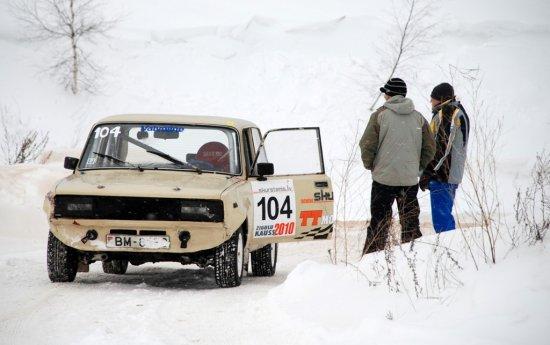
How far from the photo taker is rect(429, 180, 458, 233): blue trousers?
7.81m

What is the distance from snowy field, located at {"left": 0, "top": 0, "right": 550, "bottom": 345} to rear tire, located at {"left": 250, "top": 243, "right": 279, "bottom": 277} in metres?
0.30

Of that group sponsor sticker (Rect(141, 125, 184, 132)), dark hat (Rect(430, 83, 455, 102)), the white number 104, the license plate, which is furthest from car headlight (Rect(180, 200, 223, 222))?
dark hat (Rect(430, 83, 455, 102))

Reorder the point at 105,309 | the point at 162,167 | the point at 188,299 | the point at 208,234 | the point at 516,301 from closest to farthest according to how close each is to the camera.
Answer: the point at 516,301, the point at 105,309, the point at 188,299, the point at 208,234, the point at 162,167

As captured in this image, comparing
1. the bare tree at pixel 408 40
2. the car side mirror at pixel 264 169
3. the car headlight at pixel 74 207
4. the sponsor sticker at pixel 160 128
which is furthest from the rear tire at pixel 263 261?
the bare tree at pixel 408 40

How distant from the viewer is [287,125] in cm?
3303

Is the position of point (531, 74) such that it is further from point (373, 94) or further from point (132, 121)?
point (132, 121)

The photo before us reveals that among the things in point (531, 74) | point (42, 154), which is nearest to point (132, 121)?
point (42, 154)

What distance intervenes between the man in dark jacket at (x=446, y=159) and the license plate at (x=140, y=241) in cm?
289

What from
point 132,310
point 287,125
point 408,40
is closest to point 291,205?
point 132,310

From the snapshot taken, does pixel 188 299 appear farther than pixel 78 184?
No

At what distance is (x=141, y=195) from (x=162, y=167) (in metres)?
0.98

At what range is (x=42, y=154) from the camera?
18438 mm

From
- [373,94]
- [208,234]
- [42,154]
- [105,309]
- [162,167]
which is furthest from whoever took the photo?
[373,94]

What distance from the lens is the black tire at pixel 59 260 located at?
22.8ft
